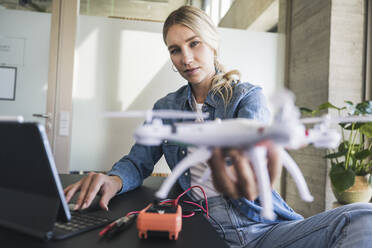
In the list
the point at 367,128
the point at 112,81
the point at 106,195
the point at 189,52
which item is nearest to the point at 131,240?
the point at 106,195

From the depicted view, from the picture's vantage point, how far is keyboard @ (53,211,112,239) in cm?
43

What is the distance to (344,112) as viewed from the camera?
176 cm

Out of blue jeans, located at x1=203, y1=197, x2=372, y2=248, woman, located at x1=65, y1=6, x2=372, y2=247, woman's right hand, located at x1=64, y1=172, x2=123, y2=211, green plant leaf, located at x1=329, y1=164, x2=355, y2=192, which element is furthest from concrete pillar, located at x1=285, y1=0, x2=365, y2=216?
woman's right hand, located at x1=64, y1=172, x2=123, y2=211

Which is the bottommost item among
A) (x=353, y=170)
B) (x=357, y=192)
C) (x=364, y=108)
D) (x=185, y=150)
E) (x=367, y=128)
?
(x=357, y=192)

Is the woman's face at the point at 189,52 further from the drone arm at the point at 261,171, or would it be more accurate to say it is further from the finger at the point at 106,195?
the drone arm at the point at 261,171

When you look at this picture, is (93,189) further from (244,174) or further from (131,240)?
(244,174)

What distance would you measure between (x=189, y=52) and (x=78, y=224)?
58cm

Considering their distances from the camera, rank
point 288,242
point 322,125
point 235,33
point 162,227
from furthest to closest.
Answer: point 235,33, point 288,242, point 162,227, point 322,125

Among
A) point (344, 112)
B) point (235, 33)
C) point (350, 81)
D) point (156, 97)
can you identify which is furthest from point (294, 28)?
point (156, 97)

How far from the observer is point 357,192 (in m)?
1.50

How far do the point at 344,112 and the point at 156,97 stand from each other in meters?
1.27

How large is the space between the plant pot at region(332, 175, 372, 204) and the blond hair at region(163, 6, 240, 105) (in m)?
1.06

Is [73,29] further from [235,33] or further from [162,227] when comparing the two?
[162,227]

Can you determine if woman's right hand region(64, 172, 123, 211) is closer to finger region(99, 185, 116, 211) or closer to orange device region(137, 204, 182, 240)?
finger region(99, 185, 116, 211)
